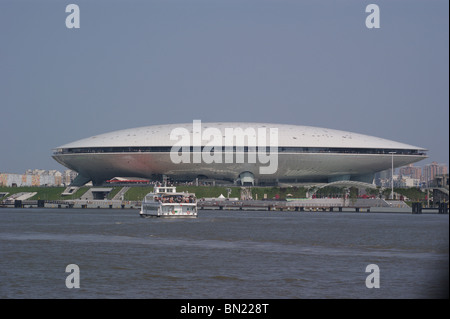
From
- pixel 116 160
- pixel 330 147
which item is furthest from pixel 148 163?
pixel 330 147

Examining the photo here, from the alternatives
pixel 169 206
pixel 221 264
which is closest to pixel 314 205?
pixel 169 206

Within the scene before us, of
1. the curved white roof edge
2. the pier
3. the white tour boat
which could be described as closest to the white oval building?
the curved white roof edge

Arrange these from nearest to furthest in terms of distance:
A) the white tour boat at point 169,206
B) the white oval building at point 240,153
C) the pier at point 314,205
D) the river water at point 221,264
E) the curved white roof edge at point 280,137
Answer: the river water at point 221,264 → the white tour boat at point 169,206 → the pier at point 314,205 → the white oval building at point 240,153 → the curved white roof edge at point 280,137

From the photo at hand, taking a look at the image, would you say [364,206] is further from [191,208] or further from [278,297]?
[278,297]

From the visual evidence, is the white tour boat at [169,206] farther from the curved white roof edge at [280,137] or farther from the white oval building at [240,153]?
the curved white roof edge at [280,137]

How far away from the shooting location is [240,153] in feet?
486

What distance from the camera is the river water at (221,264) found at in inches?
1041

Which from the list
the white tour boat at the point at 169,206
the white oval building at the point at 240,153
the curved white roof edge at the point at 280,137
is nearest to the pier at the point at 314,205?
the white oval building at the point at 240,153

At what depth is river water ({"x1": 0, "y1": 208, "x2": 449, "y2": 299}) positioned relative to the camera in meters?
26.5

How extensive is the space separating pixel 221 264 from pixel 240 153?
370 feet

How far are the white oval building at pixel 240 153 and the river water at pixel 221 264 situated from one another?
9068 centimetres

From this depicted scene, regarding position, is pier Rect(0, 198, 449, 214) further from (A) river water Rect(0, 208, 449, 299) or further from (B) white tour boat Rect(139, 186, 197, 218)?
(A) river water Rect(0, 208, 449, 299)

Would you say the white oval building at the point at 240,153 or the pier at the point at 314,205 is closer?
the pier at the point at 314,205

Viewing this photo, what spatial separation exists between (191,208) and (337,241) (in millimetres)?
40220
